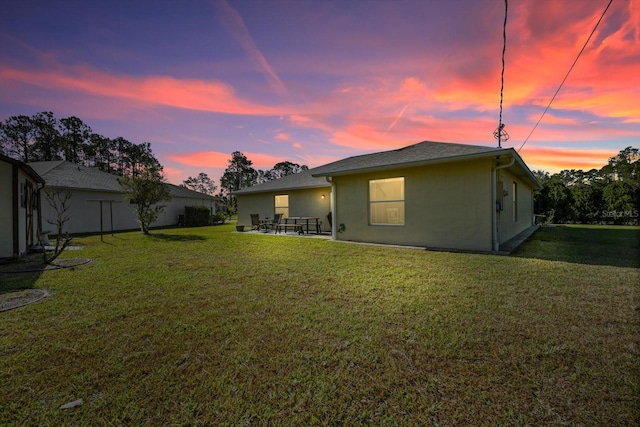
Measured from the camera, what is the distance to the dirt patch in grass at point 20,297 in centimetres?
353

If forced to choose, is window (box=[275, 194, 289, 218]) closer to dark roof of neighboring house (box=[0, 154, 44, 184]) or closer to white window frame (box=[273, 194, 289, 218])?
white window frame (box=[273, 194, 289, 218])

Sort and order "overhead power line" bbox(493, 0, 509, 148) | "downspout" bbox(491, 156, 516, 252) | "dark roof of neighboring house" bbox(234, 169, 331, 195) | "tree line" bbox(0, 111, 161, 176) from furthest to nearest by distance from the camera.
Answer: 1. "tree line" bbox(0, 111, 161, 176)
2. "dark roof of neighboring house" bbox(234, 169, 331, 195)
3. "downspout" bbox(491, 156, 516, 252)
4. "overhead power line" bbox(493, 0, 509, 148)

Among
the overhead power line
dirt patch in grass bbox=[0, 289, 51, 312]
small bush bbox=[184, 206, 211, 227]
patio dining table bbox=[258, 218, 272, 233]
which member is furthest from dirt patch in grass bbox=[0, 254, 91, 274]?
small bush bbox=[184, 206, 211, 227]

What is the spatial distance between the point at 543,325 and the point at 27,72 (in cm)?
1166

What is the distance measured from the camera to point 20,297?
3.86 metres

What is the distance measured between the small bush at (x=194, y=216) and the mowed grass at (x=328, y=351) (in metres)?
16.8

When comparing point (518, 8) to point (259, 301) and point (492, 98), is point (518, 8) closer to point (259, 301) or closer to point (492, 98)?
point (492, 98)

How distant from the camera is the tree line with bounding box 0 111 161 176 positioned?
98.0 feet

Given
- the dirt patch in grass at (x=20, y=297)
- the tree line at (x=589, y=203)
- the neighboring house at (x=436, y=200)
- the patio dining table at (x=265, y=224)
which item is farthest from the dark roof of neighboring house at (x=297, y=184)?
the tree line at (x=589, y=203)

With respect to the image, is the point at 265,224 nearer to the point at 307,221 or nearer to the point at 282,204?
the point at 282,204

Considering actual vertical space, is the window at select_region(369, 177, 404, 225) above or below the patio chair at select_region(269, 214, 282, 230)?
above

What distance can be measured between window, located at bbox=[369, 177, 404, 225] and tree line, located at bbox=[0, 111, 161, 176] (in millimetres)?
25473

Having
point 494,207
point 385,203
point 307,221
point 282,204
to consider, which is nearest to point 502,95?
point 494,207

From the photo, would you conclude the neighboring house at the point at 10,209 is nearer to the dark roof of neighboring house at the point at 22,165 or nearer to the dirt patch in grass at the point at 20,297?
the dark roof of neighboring house at the point at 22,165
